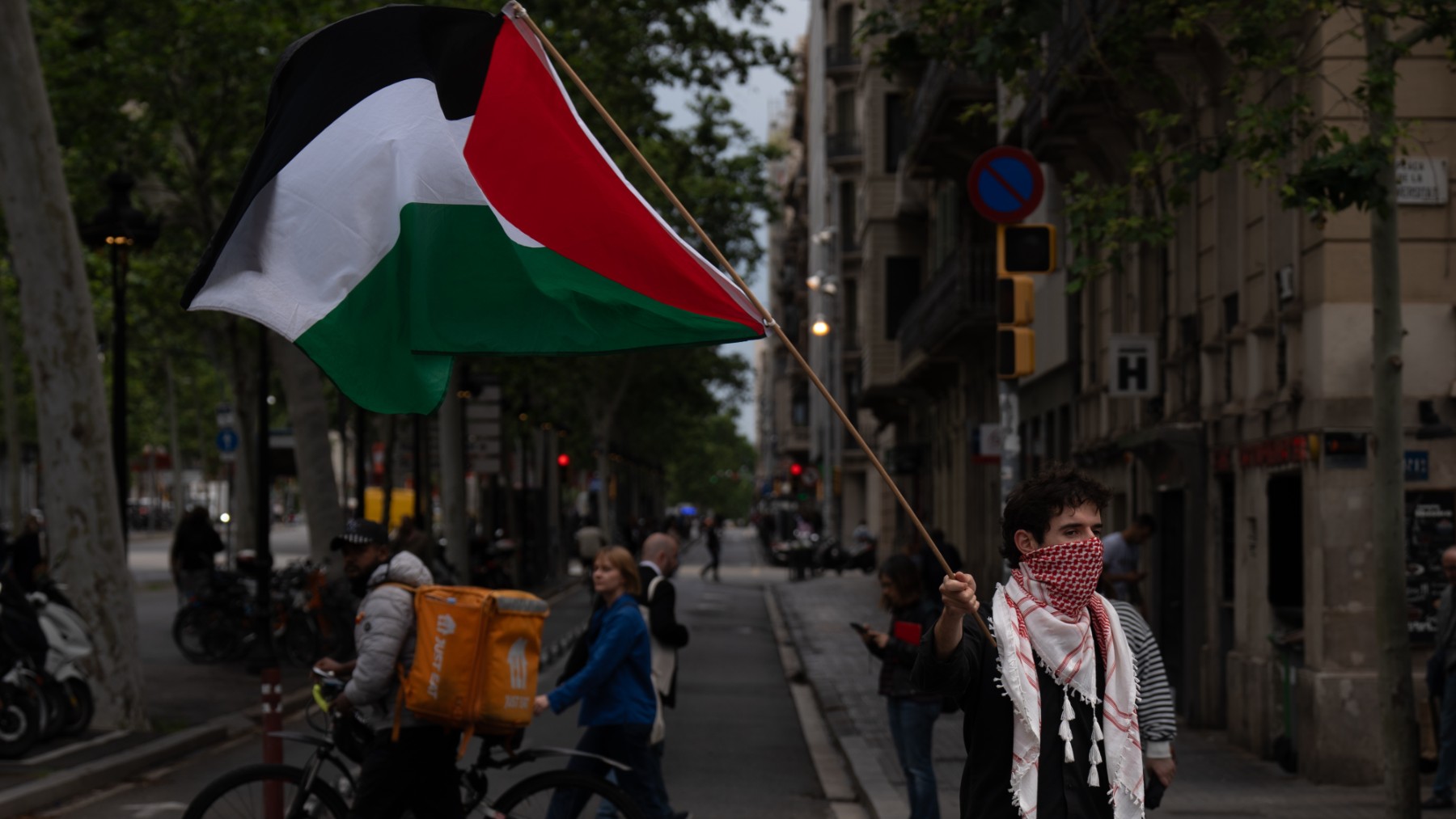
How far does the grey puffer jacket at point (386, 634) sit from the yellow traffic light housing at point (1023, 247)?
15.8 feet

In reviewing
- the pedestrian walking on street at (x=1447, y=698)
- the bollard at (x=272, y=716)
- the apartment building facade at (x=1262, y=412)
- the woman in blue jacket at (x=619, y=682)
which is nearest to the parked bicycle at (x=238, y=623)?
the apartment building facade at (x=1262, y=412)

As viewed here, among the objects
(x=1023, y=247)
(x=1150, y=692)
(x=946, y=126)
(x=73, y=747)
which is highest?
(x=946, y=126)

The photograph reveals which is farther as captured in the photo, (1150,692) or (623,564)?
(623,564)

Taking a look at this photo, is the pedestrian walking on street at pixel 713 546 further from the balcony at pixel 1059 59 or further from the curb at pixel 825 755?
the balcony at pixel 1059 59

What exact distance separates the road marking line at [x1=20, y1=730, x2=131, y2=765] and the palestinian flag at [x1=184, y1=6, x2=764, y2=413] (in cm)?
838

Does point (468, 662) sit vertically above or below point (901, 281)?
below

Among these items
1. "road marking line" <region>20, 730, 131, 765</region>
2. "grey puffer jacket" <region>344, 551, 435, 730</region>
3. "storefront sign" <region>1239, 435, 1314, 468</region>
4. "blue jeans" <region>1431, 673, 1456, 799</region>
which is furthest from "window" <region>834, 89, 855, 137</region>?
"grey puffer jacket" <region>344, 551, 435, 730</region>

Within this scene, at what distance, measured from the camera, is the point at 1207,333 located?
58.4 ft

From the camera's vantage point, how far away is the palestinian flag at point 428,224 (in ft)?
22.0

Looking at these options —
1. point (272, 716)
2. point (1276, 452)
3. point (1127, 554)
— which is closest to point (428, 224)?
point (272, 716)

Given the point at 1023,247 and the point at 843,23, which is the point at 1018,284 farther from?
the point at 843,23

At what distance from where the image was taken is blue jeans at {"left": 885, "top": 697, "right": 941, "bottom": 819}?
1016cm

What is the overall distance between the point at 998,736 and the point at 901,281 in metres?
46.0

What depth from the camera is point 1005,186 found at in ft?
40.0
